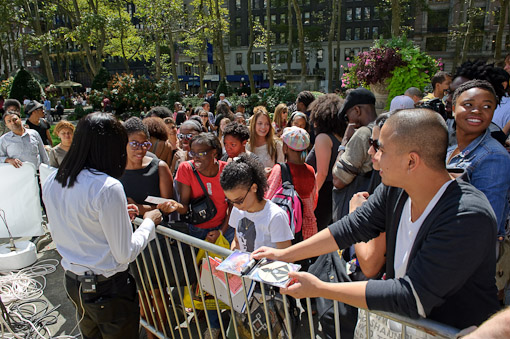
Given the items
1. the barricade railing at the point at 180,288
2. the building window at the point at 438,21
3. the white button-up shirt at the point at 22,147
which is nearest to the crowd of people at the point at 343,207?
the barricade railing at the point at 180,288

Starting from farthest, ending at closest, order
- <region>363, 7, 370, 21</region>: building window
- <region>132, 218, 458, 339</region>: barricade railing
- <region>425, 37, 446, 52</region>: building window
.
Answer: <region>363, 7, 370, 21</region>: building window
<region>425, 37, 446, 52</region>: building window
<region>132, 218, 458, 339</region>: barricade railing

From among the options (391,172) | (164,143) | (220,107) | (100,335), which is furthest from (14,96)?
(391,172)

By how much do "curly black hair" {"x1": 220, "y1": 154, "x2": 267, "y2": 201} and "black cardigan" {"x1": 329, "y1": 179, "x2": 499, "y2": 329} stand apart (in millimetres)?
1417

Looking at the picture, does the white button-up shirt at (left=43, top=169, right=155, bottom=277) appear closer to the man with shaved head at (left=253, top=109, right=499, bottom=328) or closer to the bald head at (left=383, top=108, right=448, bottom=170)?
the man with shaved head at (left=253, top=109, right=499, bottom=328)

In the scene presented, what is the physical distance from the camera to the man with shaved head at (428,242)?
1.37 meters

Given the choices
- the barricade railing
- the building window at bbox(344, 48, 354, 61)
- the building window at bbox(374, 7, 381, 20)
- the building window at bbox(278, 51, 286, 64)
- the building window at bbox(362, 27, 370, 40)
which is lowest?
the barricade railing

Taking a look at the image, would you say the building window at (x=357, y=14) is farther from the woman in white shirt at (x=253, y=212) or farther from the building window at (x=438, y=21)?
the woman in white shirt at (x=253, y=212)

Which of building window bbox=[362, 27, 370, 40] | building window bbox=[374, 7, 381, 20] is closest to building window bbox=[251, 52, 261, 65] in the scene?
building window bbox=[362, 27, 370, 40]

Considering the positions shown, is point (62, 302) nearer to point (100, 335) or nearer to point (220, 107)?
point (100, 335)

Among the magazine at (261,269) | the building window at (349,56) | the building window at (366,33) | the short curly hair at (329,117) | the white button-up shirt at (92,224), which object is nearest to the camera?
the magazine at (261,269)

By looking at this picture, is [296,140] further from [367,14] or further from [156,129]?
[367,14]

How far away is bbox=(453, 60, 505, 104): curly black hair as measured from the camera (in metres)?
3.73

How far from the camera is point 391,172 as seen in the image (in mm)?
1615

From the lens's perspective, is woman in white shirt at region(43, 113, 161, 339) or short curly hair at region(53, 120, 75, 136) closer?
woman in white shirt at region(43, 113, 161, 339)
